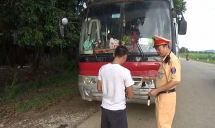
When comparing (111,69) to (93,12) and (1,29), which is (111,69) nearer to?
(93,12)

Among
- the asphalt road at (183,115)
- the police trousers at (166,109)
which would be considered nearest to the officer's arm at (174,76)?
the police trousers at (166,109)

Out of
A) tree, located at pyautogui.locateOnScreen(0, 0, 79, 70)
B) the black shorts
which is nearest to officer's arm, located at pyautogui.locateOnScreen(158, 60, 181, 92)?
the black shorts

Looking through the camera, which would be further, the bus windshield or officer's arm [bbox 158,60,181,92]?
the bus windshield

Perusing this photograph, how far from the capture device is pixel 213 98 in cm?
672

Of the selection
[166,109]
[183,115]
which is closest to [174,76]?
[166,109]

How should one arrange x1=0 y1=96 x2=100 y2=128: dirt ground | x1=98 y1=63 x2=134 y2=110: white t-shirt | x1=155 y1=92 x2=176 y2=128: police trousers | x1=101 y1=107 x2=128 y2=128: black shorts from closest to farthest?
x1=98 y1=63 x2=134 y2=110: white t-shirt < x1=101 y1=107 x2=128 y2=128: black shorts < x1=155 y1=92 x2=176 y2=128: police trousers < x1=0 y1=96 x2=100 y2=128: dirt ground

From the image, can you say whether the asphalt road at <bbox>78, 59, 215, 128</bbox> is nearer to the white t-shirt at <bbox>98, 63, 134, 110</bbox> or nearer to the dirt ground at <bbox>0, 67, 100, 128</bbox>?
the dirt ground at <bbox>0, 67, 100, 128</bbox>

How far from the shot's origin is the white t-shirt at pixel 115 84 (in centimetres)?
255

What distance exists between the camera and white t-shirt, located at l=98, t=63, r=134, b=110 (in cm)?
255

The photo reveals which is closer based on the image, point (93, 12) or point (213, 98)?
point (93, 12)

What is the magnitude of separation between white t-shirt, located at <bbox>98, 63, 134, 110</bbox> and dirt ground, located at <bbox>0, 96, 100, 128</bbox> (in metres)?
1.95

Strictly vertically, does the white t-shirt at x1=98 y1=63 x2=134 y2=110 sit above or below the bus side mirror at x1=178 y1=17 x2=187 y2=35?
below

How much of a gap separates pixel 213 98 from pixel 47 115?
514cm

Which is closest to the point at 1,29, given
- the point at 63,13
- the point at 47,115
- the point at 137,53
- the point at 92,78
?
the point at 63,13
